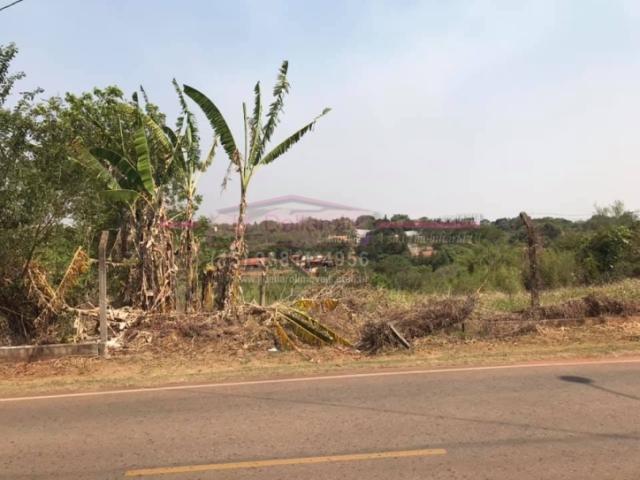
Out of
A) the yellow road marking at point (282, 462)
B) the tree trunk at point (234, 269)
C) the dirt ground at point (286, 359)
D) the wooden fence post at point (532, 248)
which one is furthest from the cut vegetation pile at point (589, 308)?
the yellow road marking at point (282, 462)

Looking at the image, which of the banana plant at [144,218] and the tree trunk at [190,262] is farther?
the tree trunk at [190,262]

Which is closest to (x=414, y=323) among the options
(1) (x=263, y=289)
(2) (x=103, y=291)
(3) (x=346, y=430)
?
(1) (x=263, y=289)

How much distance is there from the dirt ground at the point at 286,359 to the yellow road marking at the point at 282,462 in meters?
3.76

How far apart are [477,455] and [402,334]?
6238 millimetres

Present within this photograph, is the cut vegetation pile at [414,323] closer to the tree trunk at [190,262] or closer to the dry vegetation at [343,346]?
the dry vegetation at [343,346]

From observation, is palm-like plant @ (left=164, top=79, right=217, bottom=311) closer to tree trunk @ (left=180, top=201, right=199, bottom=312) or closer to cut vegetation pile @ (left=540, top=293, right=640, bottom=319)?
tree trunk @ (left=180, top=201, right=199, bottom=312)

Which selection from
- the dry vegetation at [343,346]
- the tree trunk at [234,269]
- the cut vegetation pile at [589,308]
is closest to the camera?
the dry vegetation at [343,346]

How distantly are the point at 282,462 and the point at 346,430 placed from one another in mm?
992

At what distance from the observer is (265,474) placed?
13.7 ft

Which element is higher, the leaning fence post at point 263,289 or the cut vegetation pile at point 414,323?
the leaning fence post at point 263,289

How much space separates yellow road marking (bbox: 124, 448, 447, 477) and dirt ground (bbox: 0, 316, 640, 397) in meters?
3.76

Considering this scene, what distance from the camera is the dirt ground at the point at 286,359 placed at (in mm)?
8336

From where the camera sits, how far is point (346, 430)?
520 centimetres

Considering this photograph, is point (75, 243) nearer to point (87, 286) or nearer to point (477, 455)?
point (87, 286)
